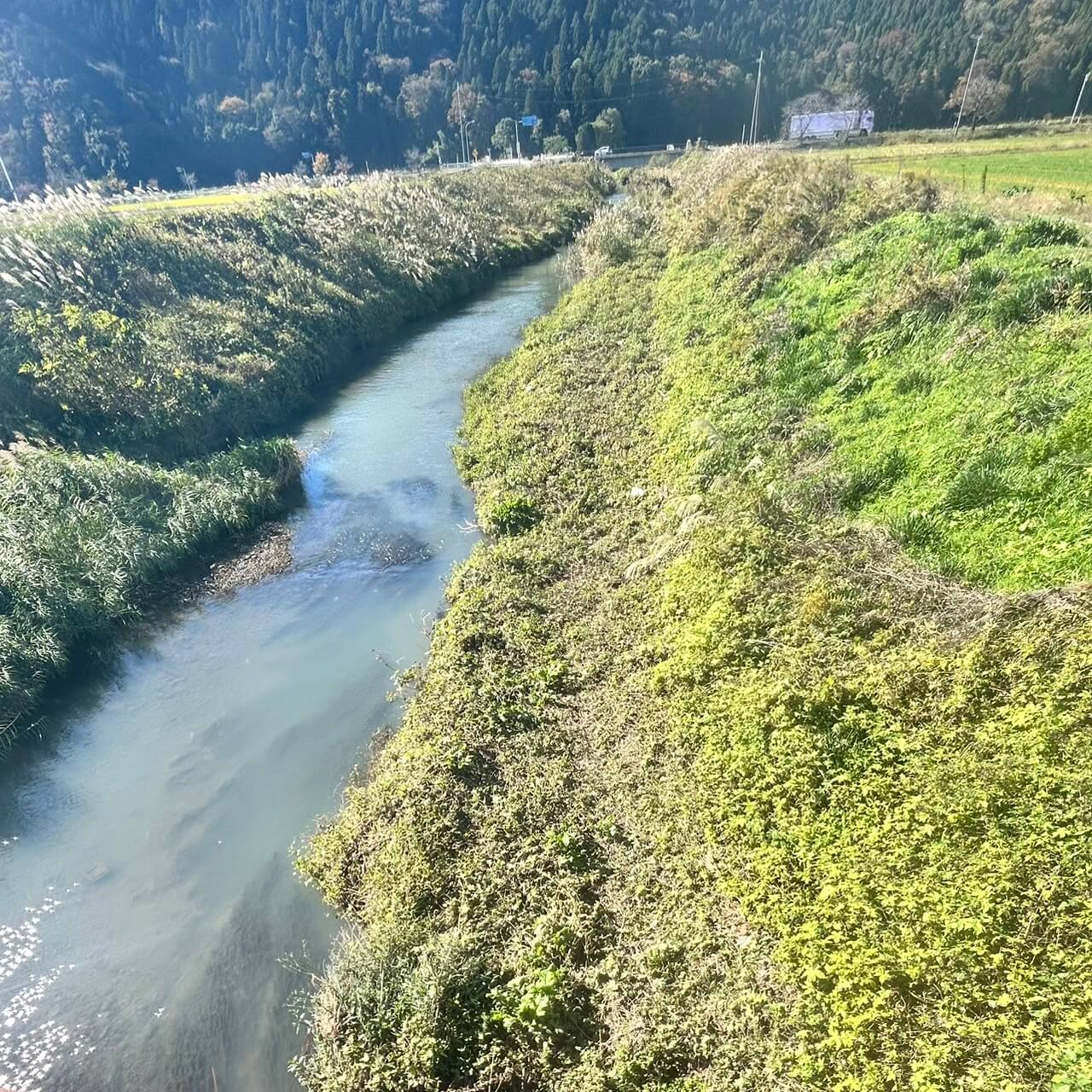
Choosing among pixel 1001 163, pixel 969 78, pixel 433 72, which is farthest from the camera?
pixel 433 72

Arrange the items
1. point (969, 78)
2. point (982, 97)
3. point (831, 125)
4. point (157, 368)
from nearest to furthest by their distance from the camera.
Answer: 1. point (157, 368)
2. point (969, 78)
3. point (982, 97)
4. point (831, 125)

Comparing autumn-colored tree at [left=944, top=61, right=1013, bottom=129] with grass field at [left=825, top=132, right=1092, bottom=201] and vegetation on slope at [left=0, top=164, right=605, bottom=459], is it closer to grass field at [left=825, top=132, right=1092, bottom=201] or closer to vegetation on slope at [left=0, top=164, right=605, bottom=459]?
grass field at [left=825, top=132, right=1092, bottom=201]

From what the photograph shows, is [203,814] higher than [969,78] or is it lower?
lower

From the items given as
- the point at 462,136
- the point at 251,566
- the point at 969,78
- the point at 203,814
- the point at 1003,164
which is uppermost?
the point at 462,136

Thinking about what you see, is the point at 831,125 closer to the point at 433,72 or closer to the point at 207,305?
the point at 433,72

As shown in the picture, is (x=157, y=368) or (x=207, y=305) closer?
(x=157, y=368)

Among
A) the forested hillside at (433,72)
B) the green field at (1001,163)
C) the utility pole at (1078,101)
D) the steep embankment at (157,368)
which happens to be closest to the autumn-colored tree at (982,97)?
the forested hillside at (433,72)

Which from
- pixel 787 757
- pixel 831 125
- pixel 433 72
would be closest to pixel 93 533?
pixel 787 757

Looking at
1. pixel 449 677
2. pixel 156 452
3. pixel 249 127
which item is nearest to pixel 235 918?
pixel 449 677
